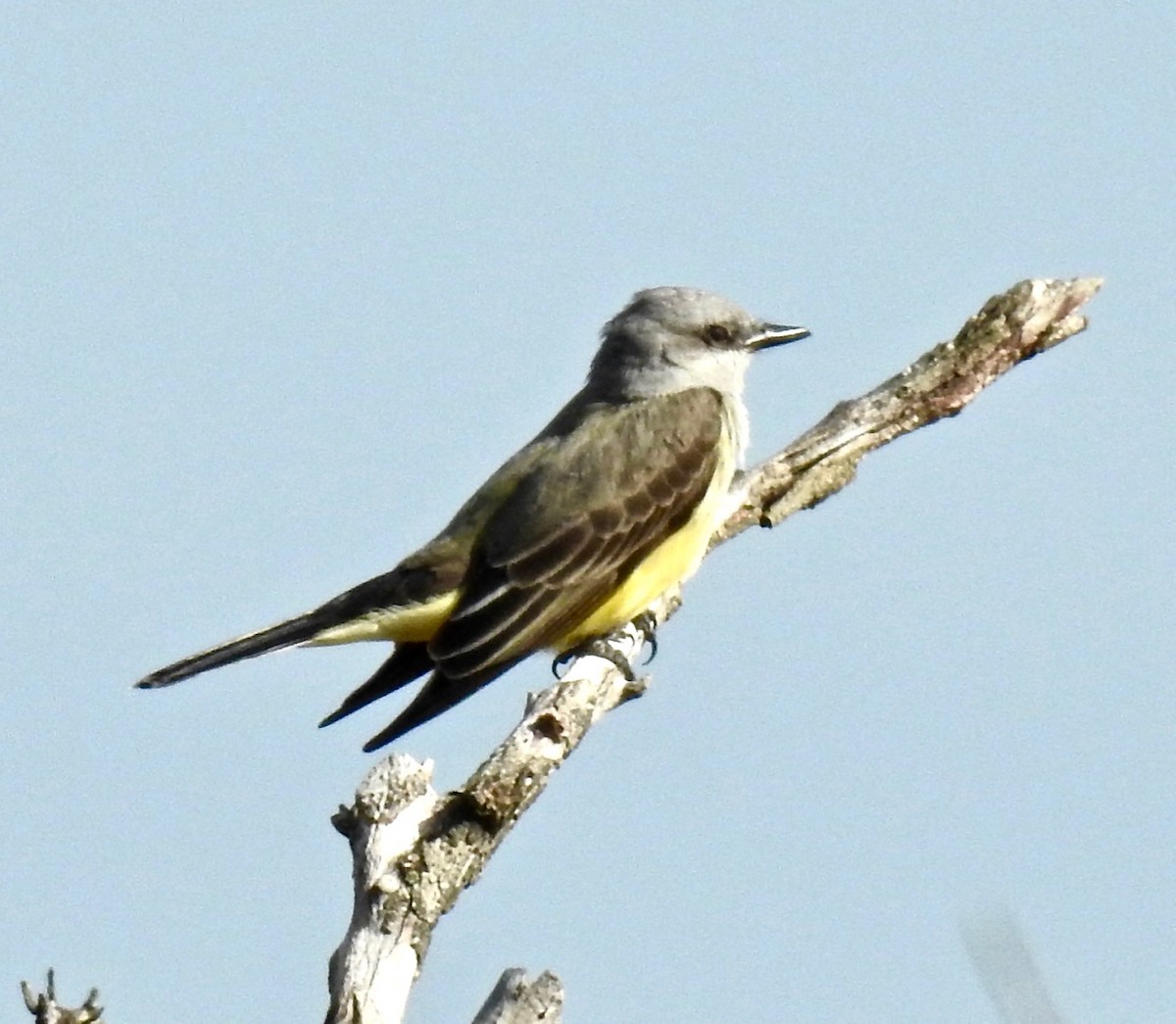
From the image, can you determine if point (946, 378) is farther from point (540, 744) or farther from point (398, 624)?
point (540, 744)

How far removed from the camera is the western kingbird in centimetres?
822

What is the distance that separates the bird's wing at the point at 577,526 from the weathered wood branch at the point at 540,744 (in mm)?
320

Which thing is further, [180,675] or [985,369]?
[985,369]

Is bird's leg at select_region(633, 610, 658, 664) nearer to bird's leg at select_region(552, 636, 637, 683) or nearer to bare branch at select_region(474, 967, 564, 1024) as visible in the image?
bird's leg at select_region(552, 636, 637, 683)

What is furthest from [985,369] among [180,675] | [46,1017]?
[46,1017]

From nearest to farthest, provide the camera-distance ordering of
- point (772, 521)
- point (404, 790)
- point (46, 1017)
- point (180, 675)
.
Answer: point (46, 1017) < point (404, 790) < point (180, 675) < point (772, 521)

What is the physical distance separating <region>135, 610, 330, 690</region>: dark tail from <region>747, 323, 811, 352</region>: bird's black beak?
280cm

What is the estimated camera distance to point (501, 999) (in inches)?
210

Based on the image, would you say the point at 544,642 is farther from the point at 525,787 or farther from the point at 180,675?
the point at 525,787

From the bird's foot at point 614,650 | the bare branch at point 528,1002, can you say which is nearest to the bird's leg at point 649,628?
the bird's foot at point 614,650

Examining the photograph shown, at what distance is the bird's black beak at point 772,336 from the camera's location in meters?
9.99

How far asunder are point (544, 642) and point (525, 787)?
2088mm

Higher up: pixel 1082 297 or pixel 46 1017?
pixel 1082 297

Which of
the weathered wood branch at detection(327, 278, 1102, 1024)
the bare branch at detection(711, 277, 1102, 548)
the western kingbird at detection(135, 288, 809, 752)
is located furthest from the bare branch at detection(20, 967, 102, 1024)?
the bare branch at detection(711, 277, 1102, 548)
